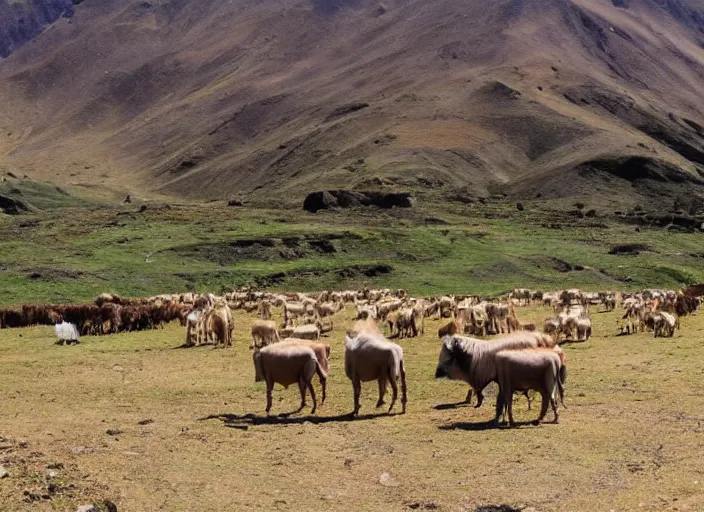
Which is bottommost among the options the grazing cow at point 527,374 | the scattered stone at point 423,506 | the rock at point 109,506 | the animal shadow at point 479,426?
the scattered stone at point 423,506

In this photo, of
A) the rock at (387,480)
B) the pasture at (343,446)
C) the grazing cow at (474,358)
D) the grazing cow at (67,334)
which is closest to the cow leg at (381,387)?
the pasture at (343,446)

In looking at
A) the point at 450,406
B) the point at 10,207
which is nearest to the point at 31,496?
the point at 450,406

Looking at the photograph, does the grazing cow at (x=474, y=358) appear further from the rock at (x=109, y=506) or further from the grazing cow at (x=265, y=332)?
the grazing cow at (x=265, y=332)

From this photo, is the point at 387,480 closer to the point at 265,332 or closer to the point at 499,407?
the point at 499,407

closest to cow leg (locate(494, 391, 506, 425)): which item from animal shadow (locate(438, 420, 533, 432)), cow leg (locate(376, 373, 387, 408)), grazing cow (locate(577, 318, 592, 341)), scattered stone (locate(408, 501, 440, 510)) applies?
animal shadow (locate(438, 420, 533, 432))

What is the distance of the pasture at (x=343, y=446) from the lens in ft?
41.1

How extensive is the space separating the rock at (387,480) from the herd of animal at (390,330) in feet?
13.0

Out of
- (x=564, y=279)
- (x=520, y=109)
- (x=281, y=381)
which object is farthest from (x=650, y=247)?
(x=520, y=109)

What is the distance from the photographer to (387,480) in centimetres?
1348

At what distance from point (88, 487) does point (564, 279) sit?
62068 millimetres

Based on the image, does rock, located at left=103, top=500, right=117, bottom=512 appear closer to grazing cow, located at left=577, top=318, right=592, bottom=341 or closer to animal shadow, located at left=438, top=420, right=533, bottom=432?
animal shadow, located at left=438, top=420, right=533, bottom=432

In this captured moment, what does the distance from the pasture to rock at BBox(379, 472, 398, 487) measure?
0.19ft

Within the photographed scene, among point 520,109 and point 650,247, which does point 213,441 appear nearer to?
point 650,247

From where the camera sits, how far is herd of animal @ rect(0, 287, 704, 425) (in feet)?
58.3
